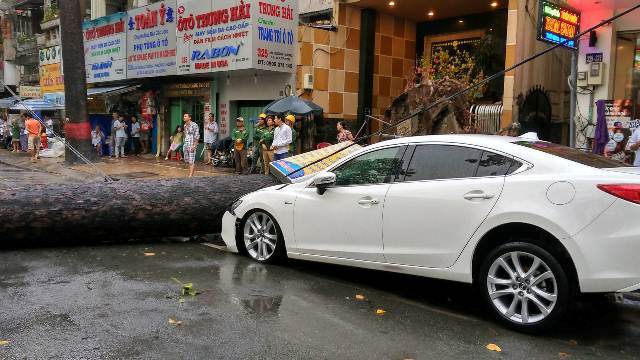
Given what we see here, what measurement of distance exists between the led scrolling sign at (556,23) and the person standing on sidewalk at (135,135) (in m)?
16.3

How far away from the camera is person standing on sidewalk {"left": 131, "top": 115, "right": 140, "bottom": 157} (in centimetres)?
2171

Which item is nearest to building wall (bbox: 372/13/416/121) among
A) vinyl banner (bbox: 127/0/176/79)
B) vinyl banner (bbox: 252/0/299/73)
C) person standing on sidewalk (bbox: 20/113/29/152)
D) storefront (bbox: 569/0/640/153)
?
vinyl banner (bbox: 252/0/299/73)

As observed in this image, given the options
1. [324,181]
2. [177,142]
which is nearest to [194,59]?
[177,142]

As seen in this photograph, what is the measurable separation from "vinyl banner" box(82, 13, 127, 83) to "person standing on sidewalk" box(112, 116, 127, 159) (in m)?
1.66

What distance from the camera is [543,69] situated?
480 inches

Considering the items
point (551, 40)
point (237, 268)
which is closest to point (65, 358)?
point (237, 268)

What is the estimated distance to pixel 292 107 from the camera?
1384 cm

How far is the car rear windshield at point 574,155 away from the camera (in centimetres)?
441

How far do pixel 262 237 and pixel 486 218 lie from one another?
2.73 meters

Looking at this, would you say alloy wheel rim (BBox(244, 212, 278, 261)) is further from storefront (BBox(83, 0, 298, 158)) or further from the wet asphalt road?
storefront (BBox(83, 0, 298, 158))

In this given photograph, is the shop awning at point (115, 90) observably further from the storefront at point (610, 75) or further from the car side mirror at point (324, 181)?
the car side mirror at point (324, 181)

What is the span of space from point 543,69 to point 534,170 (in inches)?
343

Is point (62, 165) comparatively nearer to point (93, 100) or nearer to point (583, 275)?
point (93, 100)

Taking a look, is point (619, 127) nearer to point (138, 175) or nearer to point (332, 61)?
point (332, 61)
